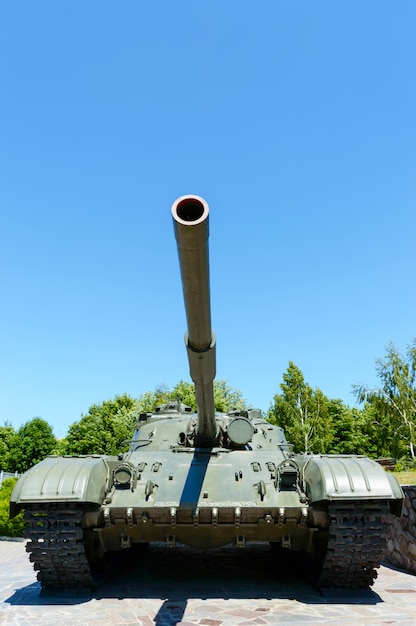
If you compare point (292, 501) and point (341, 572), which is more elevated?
point (292, 501)

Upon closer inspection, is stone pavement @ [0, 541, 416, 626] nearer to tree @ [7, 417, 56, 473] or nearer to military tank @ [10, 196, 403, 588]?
military tank @ [10, 196, 403, 588]

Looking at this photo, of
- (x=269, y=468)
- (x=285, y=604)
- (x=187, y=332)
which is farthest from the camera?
(x=269, y=468)

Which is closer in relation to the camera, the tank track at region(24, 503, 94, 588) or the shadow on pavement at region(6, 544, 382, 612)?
the tank track at region(24, 503, 94, 588)

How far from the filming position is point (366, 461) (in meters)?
7.33

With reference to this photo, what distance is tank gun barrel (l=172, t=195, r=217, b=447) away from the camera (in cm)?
436

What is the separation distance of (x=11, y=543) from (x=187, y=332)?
1238 centimetres

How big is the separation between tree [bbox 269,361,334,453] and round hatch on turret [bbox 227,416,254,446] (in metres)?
21.8

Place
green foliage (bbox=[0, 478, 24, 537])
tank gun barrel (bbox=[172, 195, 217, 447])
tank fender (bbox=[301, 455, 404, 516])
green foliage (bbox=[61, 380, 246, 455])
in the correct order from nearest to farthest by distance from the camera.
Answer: tank gun barrel (bbox=[172, 195, 217, 447]), tank fender (bbox=[301, 455, 404, 516]), green foliage (bbox=[0, 478, 24, 537]), green foliage (bbox=[61, 380, 246, 455])

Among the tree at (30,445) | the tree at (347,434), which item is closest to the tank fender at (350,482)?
the tree at (347,434)

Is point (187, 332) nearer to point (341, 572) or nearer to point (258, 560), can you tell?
point (341, 572)

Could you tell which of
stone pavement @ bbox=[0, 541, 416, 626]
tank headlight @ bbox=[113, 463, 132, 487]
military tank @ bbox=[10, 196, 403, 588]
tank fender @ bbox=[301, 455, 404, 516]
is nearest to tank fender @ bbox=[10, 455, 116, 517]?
military tank @ bbox=[10, 196, 403, 588]

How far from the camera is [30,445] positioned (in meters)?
42.6

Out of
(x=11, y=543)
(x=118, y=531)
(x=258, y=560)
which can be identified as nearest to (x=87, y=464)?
(x=118, y=531)

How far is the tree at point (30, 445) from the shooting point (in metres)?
42.6
